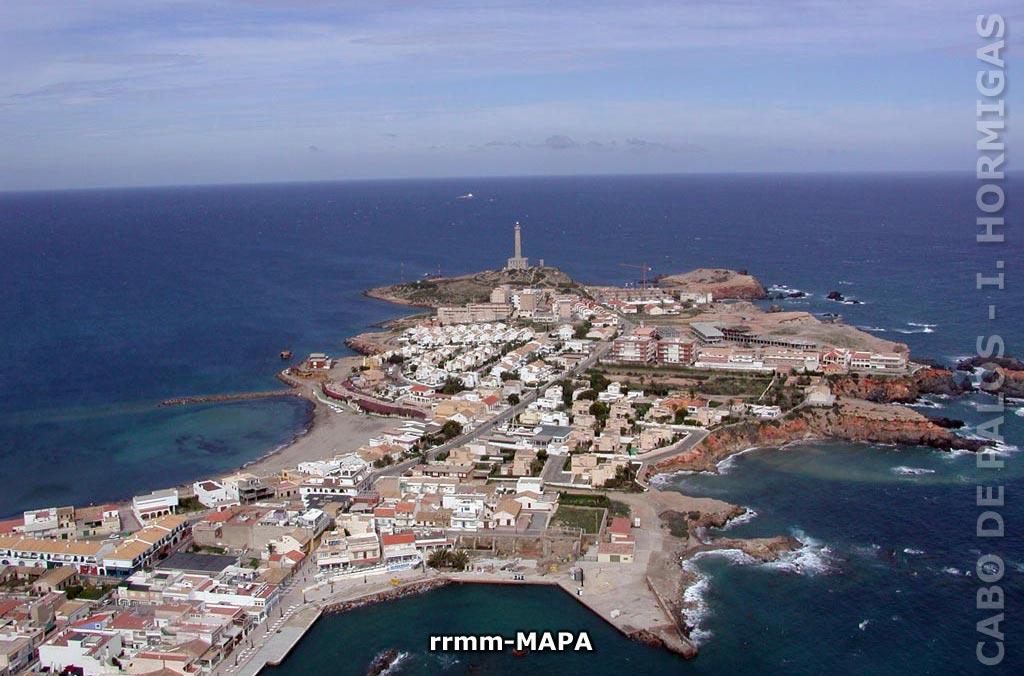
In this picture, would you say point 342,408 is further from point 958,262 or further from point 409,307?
point 958,262

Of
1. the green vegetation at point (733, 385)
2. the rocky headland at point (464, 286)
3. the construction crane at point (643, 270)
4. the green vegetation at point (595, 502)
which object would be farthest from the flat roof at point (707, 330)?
the green vegetation at point (595, 502)

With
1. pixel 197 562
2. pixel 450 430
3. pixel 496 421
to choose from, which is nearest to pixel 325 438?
pixel 450 430

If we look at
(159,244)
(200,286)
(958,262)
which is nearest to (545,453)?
(200,286)

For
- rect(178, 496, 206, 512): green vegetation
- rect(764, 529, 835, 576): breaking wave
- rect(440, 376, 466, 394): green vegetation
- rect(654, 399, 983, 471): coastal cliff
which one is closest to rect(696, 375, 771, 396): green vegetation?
rect(654, 399, 983, 471): coastal cliff

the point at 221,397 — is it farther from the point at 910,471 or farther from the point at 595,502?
the point at 910,471

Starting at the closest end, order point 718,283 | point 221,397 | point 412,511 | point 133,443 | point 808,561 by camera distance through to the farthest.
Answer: point 808,561
point 412,511
point 133,443
point 221,397
point 718,283

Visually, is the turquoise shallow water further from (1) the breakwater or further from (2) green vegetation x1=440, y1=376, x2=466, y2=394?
(2) green vegetation x1=440, y1=376, x2=466, y2=394

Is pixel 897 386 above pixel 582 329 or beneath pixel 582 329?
beneath
